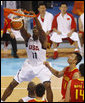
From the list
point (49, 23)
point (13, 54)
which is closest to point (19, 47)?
point (13, 54)

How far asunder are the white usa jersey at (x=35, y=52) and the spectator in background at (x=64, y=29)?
4082mm

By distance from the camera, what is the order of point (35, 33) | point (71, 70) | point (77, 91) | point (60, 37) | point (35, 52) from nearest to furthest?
point (77, 91) < point (71, 70) < point (35, 33) < point (35, 52) < point (60, 37)

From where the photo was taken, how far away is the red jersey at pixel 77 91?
4.09 m

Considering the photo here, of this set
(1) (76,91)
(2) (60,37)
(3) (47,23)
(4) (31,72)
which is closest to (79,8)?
(3) (47,23)

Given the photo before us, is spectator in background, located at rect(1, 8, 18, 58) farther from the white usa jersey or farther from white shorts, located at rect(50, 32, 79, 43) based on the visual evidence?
the white usa jersey

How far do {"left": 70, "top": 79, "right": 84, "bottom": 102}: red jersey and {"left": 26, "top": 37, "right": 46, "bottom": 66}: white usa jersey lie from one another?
1.88 metres

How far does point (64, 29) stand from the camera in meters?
10.3

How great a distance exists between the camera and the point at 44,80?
5.71 metres

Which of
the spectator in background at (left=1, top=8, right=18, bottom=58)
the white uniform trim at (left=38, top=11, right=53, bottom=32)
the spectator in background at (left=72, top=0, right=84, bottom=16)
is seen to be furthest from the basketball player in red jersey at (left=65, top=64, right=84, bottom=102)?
the spectator in background at (left=72, top=0, right=84, bottom=16)

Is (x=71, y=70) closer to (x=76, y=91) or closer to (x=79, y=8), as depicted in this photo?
Answer: (x=76, y=91)

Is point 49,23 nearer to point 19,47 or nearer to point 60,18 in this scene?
point 60,18

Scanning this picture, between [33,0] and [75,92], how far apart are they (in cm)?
1116

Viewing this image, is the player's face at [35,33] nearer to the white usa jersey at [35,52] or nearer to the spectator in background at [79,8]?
the white usa jersey at [35,52]

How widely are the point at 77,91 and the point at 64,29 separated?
6.34 meters
